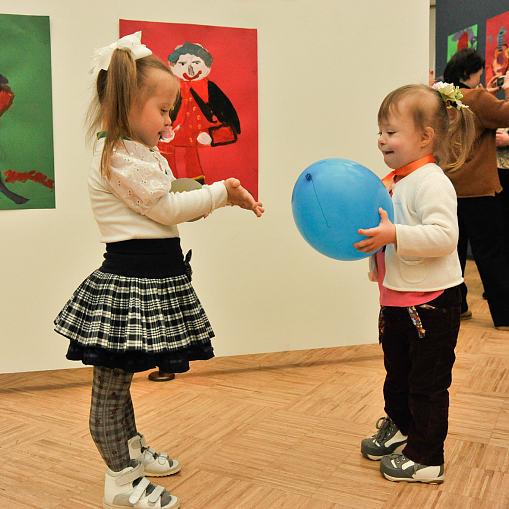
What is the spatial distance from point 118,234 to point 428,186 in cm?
77

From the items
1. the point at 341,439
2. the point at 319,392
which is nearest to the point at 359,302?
the point at 319,392

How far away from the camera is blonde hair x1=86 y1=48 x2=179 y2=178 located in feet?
4.25

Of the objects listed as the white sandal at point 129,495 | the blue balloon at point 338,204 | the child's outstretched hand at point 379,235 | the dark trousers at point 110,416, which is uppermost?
the blue balloon at point 338,204

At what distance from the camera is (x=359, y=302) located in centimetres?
261

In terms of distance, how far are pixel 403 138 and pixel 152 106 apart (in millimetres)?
639

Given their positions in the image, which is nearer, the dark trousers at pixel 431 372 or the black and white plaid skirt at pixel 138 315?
the black and white plaid skirt at pixel 138 315

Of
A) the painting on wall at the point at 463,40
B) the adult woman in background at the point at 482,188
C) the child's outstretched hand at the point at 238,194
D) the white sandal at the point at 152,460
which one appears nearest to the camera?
the child's outstretched hand at the point at 238,194

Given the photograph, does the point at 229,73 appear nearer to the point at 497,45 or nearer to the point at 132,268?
the point at 132,268

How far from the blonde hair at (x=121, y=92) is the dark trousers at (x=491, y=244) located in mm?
2151

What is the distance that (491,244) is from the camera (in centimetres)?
299

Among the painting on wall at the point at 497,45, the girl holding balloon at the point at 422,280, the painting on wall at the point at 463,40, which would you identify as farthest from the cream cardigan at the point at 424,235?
the painting on wall at the point at 463,40

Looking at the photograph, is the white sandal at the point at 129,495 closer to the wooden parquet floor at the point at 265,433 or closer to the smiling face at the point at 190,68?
the wooden parquet floor at the point at 265,433

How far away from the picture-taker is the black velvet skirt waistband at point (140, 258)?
1.36 m

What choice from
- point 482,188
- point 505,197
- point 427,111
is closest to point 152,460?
point 427,111
